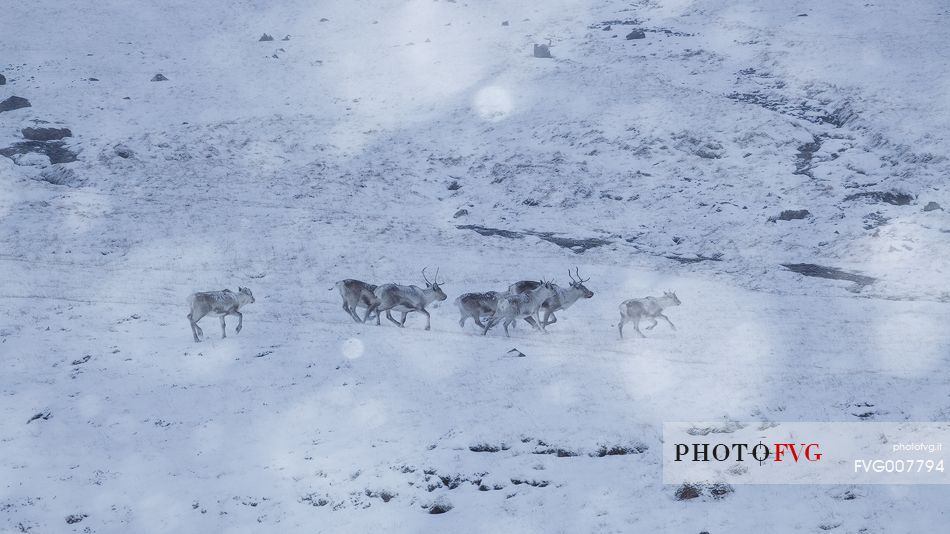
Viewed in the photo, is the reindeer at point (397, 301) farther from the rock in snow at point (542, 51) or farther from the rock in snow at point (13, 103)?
the rock in snow at point (542, 51)

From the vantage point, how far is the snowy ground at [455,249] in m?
11.9

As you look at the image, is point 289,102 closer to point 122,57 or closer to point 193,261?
point 122,57

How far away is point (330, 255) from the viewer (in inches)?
1124

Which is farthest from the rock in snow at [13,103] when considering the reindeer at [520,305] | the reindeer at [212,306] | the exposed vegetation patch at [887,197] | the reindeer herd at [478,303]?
the exposed vegetation patch at [887,197]

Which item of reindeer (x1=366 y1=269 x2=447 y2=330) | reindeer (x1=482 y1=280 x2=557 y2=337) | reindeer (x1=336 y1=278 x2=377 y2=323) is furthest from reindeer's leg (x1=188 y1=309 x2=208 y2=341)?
reindeer (x1=482 y1=280 x2=557 y2=337)

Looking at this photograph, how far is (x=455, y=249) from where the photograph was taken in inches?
1201

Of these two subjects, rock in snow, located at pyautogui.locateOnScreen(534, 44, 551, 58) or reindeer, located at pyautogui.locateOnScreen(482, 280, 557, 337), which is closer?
reindeer, located at pyautogui.locateOnScreen(482, 280, 557, 337)

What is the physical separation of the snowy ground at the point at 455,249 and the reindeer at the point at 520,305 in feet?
2.23

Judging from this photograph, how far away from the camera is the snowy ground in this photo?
39.0 ft

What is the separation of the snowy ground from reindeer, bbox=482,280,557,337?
2.23ft

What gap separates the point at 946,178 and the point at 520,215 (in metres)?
19.5

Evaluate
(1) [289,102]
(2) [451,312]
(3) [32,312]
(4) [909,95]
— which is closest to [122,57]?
(1) [289,102]

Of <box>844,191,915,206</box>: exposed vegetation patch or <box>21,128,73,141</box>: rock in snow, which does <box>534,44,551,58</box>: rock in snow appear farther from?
<box>21,128,73,141</box>: rock in snow

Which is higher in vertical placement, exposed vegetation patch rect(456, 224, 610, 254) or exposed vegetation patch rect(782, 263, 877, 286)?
exposed vegetation patch rect(456, 224, 610, 254)
